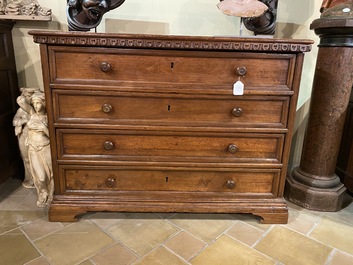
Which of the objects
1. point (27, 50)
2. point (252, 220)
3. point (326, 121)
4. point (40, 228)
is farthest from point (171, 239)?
point (27, 50)

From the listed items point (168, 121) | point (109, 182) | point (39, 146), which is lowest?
point (109, 182)

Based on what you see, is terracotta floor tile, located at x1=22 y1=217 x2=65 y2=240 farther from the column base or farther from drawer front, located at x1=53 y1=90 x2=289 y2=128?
the column base

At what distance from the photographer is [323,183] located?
1928 millimetres

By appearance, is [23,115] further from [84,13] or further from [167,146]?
[167,146]

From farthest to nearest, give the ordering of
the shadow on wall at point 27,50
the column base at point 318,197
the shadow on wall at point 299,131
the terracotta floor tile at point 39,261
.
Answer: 1. the shadow on wall at point 299,131
2. the shadow on wall at point 27,50
3. the column base at point 318,197
4. the terracotta floor tile at point 39,261

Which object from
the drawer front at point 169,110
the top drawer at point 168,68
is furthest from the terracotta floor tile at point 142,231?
the top drawer at point 168,68

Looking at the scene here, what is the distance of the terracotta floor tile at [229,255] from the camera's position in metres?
1.46

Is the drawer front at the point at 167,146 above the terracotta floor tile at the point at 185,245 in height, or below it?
above

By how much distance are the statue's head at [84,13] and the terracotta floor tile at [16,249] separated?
49.7 inches

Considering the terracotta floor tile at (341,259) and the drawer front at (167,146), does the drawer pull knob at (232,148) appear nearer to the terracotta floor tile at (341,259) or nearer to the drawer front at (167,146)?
the drawer front at (167,146)

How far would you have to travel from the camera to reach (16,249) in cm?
150

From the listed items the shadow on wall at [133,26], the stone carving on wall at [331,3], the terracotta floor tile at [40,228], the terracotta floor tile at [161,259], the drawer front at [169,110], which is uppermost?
the stone carving on wall at [331,3]

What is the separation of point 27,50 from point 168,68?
1.33 m

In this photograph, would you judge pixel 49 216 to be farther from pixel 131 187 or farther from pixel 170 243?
pixel 170 243
